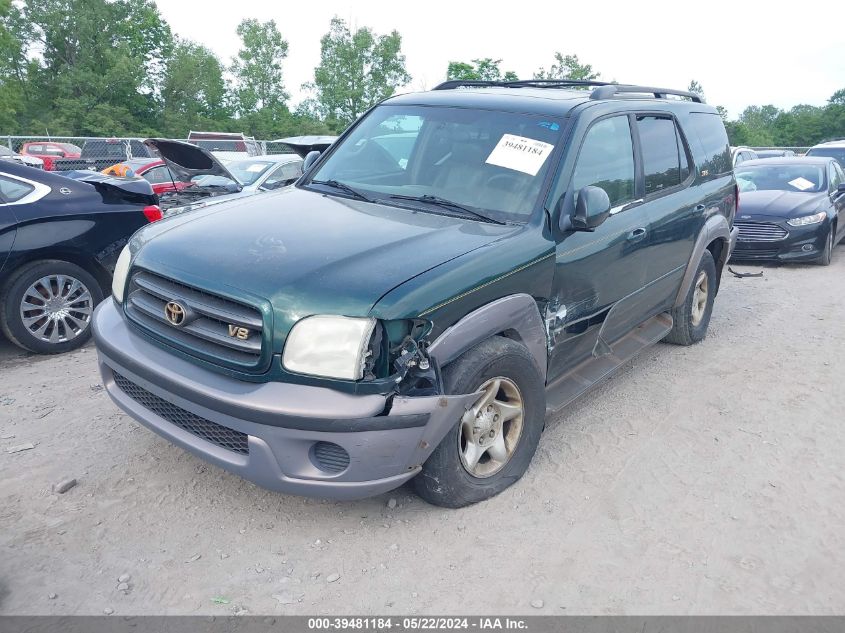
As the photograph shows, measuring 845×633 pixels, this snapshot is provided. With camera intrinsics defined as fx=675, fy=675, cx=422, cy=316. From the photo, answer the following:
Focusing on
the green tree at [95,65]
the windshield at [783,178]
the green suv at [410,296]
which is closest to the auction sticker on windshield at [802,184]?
the windshield at [783,178]

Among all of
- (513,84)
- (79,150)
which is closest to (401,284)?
(513,84)

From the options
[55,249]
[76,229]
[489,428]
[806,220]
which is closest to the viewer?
[489,428]

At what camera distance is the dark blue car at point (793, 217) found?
30.9 ft

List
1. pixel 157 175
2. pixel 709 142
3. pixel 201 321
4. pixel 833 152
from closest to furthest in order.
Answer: pixel 201 321 → pixel 709 142 → pixel 157 175 → pixel 833 152

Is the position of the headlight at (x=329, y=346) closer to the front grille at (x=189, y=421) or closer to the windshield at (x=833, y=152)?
the front grille at (x=189, y=421)

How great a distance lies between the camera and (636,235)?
430 cm

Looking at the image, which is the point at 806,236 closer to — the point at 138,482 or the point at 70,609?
the point at 138,482

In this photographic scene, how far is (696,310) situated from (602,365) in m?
1.96

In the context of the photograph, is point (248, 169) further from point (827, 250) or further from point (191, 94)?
point (191, 94)

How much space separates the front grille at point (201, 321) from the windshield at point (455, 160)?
127 centimetres

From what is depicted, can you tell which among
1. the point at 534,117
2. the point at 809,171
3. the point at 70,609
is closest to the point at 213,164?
the point at 534,117

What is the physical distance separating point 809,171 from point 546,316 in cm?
910

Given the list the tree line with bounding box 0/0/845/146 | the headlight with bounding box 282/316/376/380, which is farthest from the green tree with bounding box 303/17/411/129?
the headlight with bounding box 282/316/376/380

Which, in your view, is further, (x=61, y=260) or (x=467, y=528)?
(x=61, y=260)
